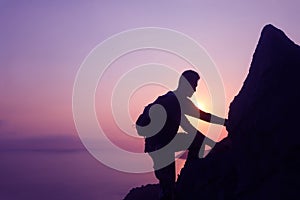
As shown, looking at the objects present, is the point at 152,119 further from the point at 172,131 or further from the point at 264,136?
the point at 264,136

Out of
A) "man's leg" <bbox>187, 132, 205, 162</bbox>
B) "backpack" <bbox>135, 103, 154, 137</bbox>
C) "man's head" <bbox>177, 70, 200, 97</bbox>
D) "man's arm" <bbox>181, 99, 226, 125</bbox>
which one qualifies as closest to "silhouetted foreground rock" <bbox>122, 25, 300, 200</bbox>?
"man's arm" <bbox>181, 99, 226, 125</bbox>

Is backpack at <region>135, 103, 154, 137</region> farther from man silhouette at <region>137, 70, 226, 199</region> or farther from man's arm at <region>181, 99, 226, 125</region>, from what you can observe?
man's arm at <region>181, 99, 226, 125</region>

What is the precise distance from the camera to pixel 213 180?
16.5 m

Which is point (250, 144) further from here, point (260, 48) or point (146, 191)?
point (146, 191)

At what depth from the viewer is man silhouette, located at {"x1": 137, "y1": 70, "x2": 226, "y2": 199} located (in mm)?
17703

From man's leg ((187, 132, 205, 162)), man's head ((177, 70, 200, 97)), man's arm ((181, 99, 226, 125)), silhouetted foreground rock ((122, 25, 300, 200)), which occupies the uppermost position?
man's head ((177, 70, 200, 97))

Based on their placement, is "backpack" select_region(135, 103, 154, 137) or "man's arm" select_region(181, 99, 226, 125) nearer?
"man's arm" select_region(181, 99, 226, 125)

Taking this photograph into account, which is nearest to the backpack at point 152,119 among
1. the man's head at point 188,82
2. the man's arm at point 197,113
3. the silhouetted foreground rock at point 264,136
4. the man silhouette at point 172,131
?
the man silhouette at point 172,131

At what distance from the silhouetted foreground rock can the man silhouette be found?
145cm

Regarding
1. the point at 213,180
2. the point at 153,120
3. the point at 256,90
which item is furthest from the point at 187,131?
the point at 256,90

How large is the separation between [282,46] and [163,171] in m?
6.96

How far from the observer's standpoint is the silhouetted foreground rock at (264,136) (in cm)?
1296

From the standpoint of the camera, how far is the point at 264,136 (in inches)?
544

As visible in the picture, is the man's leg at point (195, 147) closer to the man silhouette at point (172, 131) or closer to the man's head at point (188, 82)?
the man silhouette at point (172, 131)
